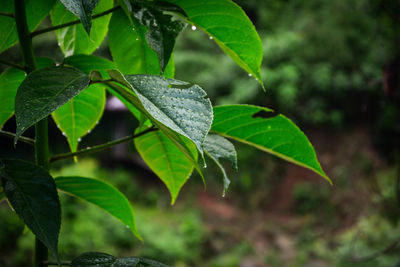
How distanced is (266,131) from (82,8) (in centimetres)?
23

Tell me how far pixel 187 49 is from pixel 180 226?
3647 mm

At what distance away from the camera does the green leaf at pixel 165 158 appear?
1.42ft

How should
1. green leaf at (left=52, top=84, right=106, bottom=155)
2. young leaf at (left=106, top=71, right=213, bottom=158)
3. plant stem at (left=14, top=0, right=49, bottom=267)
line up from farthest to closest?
green leaf at (left=52, top=84, right=106, bottom=155) → plant stem at (left=14, top=0, right=49, bottom=267) → young leaf at (left=106, top=71, right=213, bottom=158)

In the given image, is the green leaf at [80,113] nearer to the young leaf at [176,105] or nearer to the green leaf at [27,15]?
the green leaf at [27,15]

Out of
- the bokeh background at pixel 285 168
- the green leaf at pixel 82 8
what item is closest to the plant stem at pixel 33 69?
the green leaf at pixel 82 8

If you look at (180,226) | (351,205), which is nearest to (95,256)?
(180,226)

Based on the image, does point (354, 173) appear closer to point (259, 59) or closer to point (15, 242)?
point (15, 242)

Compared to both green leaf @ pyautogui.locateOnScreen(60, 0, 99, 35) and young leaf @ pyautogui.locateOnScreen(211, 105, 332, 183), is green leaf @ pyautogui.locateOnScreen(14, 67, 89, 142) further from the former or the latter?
young leaf @ pyautogui.locateOnScreen(211, 105, 332, 183)

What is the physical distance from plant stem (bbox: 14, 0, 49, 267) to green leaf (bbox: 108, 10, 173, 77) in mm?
75

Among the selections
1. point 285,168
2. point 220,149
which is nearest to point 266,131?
point 220,149

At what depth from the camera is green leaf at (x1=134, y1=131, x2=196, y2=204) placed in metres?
0.43

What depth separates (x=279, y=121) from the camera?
399 mm

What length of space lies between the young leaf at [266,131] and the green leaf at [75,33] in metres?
0.16

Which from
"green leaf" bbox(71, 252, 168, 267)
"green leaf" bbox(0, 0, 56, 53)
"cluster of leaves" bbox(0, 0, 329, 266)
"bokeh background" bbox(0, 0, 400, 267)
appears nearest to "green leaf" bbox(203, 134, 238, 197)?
"cluster of leaves" bbox(0, 0, 329, 266)
